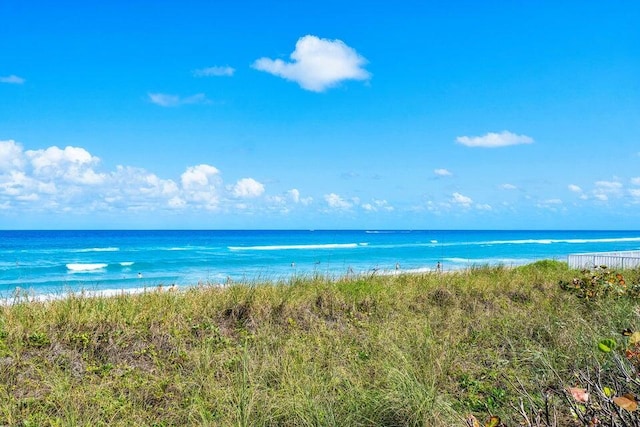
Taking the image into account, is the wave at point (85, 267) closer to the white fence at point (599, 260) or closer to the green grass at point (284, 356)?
the green grass at point (284, 356)

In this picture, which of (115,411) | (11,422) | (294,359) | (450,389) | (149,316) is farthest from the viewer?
(149,316)

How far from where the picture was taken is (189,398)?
485 centimetres

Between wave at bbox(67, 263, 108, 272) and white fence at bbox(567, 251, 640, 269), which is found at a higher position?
white fence at bbox(567, 251, 640, 269)

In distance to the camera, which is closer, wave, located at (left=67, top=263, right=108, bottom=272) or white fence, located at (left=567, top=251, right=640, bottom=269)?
white fence, located at (left=567, top=251, right=640, bottom=269)

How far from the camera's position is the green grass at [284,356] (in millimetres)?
4461

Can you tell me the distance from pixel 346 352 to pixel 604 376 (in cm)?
277

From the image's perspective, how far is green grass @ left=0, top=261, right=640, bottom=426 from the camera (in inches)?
176

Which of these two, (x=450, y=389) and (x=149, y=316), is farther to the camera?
(x=149, y=316)

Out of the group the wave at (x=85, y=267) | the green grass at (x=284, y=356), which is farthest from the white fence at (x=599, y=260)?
the wave at (x=85, y=267)

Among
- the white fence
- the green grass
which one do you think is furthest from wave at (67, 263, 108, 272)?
the white fence

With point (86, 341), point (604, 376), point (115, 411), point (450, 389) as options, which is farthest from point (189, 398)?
point (604, 376)

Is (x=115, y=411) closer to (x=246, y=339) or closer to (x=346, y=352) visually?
(x=246, y=339)

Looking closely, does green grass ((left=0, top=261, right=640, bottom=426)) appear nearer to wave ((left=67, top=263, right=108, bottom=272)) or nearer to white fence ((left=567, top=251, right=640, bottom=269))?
white fence ((left=567, top=251, right=640, bottom=269))

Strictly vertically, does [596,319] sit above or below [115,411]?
above
